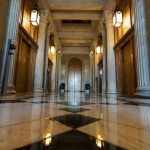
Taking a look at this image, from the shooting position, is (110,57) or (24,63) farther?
(110,57)

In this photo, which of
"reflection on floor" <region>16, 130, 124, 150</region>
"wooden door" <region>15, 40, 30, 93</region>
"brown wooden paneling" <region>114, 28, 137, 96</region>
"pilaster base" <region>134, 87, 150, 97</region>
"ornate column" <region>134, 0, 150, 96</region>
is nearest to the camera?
"reflection on floor" <region>16, 130, 124, 150</region>

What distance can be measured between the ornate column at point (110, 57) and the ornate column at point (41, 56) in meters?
3.48

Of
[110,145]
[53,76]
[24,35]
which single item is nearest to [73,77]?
[53,76]

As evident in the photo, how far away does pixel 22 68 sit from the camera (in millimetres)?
5383

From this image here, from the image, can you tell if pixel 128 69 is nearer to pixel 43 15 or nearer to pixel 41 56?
pixel 41 56

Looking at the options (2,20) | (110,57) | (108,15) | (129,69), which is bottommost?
(129,69)

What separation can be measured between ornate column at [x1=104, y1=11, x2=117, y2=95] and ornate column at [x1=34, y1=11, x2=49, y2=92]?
11.4 feet

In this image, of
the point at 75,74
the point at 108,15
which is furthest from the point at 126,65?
the point at 75,74

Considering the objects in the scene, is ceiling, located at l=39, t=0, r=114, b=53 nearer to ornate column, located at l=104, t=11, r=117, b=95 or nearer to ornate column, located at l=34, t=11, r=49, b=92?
ornate column, located at l=104, t=11, r=117, b=95

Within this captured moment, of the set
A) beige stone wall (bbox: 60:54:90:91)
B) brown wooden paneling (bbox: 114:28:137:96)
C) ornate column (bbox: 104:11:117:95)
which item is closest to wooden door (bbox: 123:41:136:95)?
brown wooden paneling (bbox: 114:28:137:96)

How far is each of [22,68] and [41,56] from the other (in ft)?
5.76

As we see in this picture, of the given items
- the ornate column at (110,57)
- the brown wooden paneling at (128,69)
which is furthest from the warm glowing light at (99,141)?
the ornate column at (110,57)

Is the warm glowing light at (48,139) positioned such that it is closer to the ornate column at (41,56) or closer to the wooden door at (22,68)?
the wooden door at (22,68)

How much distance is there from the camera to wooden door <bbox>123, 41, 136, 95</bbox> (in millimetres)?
4945
